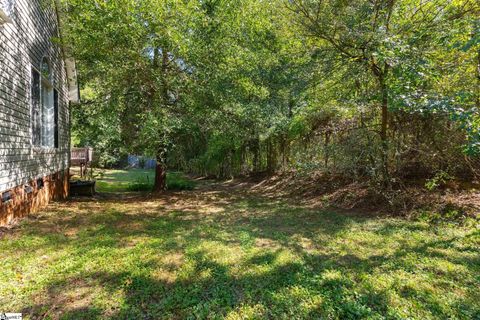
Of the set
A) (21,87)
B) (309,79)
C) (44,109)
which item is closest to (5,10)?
(21,87)

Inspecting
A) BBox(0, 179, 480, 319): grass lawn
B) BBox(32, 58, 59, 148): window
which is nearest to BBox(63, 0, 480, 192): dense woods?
BBox(32, 58, 59, 148): window

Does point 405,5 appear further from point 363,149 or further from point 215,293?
point 215,293

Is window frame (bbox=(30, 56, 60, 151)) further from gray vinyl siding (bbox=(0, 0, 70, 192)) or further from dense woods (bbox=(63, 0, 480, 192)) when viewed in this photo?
dense woods (bbox=(63, 0, 480, 192))

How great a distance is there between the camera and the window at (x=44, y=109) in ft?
19.3

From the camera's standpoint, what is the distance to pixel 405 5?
17.6 ft

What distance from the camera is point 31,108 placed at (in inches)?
213

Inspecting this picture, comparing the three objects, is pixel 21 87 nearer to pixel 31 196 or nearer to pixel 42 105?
pixel 42 105

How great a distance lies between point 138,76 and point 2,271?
5327 mm

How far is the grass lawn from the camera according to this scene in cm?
250

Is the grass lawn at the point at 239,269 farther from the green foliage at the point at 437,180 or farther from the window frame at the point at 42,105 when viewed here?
the window frame at the point at 42,105

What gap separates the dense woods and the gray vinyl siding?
0.74 meters

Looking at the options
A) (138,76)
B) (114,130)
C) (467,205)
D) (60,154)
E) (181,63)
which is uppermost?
(181,63)

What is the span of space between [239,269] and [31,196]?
4.72 metres

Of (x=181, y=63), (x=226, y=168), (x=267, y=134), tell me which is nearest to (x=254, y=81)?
(x=267, y=134)
